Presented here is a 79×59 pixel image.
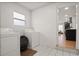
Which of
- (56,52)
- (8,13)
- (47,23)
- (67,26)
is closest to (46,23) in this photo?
(47,23)

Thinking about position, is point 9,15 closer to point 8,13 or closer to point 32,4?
point 8,13

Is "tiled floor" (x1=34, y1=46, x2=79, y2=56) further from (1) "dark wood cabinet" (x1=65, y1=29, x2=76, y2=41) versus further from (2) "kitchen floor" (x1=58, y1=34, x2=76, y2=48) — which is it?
(1) "dark wood cabinet" (x1=65, y1=29, x2=76, y2=41)

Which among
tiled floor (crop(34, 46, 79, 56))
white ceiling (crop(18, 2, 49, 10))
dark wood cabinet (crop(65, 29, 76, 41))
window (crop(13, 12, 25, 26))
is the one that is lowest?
tiled floor (crop(34, 46, 79, 56))

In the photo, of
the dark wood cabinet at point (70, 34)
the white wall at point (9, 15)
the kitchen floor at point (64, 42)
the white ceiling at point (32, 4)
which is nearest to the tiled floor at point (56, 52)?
the kitchen floor at point (64, 42)

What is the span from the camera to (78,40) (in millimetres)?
1260

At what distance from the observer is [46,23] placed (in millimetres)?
1311

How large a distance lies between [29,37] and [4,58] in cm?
42

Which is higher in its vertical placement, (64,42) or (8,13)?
(8,13)

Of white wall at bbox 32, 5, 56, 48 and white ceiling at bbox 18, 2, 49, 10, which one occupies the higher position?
white ceiling at bbox 18, 2, 49, 10

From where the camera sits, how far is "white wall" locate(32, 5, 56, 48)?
130cm

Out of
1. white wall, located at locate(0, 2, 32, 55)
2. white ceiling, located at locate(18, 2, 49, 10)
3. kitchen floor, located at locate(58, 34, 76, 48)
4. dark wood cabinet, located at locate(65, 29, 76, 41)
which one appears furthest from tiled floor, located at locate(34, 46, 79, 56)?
white ceiling, located at locate(18, 2, 49, 10)

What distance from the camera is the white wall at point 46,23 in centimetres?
130

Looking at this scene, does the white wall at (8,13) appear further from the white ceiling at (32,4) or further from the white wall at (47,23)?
the white wall at (47,23)

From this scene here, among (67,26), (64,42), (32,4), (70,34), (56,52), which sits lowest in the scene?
(56,52)
